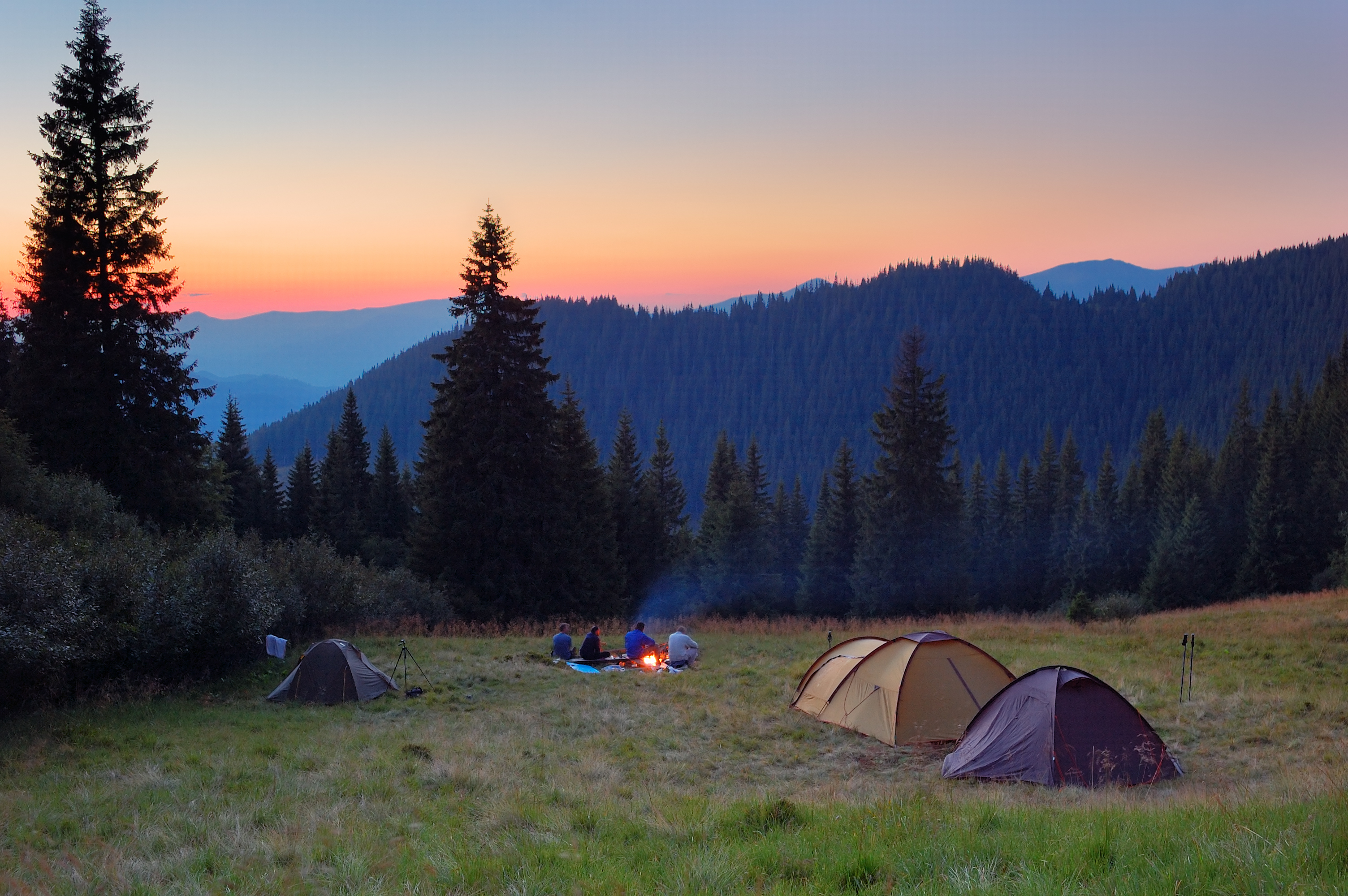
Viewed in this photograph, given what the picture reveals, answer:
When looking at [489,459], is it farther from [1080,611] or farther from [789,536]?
[789,536]

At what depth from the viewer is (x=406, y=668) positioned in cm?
1691

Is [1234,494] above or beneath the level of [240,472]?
above

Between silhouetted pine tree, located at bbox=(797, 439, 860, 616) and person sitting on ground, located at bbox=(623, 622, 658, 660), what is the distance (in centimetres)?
3539

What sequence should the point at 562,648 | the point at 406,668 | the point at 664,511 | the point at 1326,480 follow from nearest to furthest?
the point at 406,668
the point at 562,648
the point at 664,511
the point at 1326,480

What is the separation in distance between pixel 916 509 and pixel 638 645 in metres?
27.3

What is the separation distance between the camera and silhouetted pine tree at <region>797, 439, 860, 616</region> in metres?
53.1

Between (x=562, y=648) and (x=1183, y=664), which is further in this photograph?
(x=562, y=648)

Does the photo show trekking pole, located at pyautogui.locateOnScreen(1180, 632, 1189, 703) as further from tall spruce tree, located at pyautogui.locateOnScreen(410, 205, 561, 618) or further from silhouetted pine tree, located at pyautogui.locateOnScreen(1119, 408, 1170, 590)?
silhouetted pine tree, located at pyautogui.locateOnScreen(1119, 408, 1170, 590)

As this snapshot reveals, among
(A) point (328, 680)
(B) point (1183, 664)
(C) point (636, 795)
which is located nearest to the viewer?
(C) point (636, 795)

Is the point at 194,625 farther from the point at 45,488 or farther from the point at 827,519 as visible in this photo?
the point at 827,519

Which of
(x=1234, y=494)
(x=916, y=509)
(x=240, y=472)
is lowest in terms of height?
(x=916, y=509)

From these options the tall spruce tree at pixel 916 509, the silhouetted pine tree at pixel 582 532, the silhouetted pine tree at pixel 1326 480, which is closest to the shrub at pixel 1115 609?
the tall spruce tree at pixel 916 509

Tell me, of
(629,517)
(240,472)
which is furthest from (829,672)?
(240,472)

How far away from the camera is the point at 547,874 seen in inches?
204
